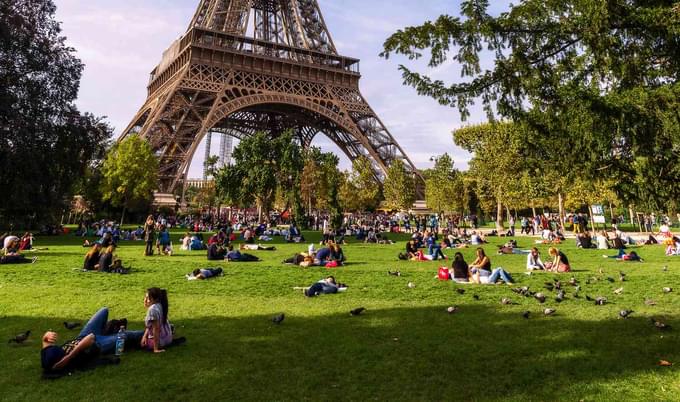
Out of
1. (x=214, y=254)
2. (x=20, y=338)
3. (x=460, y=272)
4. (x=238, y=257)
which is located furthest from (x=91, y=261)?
(x=460, y=272)

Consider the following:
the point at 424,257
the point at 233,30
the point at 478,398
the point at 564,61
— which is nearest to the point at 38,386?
the point at 478,398

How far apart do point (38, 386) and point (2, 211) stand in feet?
80.2

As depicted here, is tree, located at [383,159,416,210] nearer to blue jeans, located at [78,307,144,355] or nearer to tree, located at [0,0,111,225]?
tree, located at [0,0,111,225]

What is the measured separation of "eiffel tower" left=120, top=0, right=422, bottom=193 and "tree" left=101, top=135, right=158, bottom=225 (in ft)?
5.36

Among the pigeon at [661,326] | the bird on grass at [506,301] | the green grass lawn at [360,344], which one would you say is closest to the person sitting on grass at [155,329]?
the green grass lawn at [360,344]

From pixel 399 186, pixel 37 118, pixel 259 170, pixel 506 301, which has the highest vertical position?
pixel 37 118

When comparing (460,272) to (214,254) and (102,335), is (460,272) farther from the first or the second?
(214,254)

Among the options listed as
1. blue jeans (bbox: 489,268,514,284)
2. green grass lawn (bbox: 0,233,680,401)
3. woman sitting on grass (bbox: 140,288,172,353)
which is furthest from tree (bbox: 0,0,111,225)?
blue jeans (bbox: 489,268,514,284)

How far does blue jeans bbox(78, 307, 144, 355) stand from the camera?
5.39m

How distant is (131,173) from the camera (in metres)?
36.3

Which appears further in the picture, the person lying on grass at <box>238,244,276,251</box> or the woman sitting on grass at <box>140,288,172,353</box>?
the person lying on grass at <box>238,244,276,251</box>

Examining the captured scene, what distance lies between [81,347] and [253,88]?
4134 centimetres

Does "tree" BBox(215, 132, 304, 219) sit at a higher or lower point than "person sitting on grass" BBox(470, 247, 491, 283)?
higher

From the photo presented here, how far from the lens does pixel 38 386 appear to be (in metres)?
4.46
